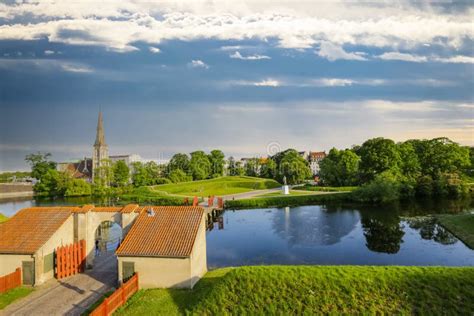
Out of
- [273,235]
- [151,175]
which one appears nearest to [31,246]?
[273,235]

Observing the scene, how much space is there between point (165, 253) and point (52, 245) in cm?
627

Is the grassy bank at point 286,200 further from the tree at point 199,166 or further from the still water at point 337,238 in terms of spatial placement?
the tree at point 199,166

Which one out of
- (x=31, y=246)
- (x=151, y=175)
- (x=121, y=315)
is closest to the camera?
(x=121, y=315)

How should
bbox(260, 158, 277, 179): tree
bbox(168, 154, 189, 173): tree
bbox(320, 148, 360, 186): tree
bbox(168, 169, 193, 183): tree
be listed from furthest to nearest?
bbox(168, 154, 189, 173): tree
bbox(260, 158, 277, 179): tree
bbox(168, 169, 193, 183): tree
bbox(320, 148, 360, 186): tree

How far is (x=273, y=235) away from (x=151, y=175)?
7115cm

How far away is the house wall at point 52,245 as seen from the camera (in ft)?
54.3

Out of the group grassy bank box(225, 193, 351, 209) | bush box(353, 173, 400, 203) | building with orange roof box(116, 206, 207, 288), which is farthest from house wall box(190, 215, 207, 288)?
bush box(353, 173, 400, 203)

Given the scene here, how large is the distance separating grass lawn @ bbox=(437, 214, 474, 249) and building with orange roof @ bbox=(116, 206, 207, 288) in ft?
72.8

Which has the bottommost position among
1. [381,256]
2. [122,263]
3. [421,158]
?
[381,256]

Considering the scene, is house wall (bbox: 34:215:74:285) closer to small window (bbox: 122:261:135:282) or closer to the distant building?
small window (bbox: 122:261:135:282)

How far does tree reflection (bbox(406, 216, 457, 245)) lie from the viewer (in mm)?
29438

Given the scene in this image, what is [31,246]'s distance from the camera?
16.7 meters

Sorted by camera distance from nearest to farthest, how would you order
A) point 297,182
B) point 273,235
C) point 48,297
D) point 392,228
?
point 48,297 < point 273,235 < point 392,228 < point 297,182

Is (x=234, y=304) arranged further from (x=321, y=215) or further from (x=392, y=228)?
(x=321, y=215)
